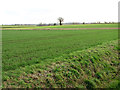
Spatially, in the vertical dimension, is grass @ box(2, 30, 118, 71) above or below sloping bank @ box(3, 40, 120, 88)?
above

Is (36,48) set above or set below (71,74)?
above

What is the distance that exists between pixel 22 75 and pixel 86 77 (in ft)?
14.2

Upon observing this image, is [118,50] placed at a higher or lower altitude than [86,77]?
higher

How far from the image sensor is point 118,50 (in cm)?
1545

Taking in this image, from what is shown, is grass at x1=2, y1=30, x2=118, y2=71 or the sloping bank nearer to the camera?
the sloping bank

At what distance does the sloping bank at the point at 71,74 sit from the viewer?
24.8ft

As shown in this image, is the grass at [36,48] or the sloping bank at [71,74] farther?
the grass at [36,48]

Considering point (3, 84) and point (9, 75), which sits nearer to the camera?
point (3, 84)

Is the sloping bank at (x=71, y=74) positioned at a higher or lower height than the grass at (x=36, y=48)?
lower

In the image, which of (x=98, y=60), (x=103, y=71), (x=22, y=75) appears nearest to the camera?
(x=22, y=75)

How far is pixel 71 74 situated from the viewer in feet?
28.9

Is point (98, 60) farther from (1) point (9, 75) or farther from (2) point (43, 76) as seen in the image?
(1) point (9, 75)

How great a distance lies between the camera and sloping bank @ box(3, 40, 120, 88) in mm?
7559

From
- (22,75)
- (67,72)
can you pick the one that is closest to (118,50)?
(67,72)
